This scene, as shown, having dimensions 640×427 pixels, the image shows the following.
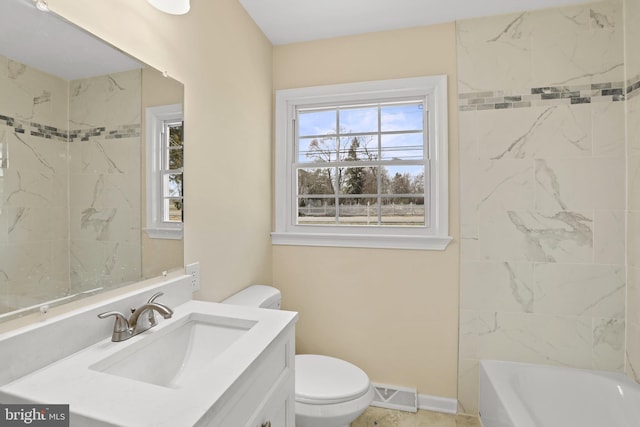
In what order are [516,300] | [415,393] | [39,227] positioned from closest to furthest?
[39,227] < [516,300] < [415,393]

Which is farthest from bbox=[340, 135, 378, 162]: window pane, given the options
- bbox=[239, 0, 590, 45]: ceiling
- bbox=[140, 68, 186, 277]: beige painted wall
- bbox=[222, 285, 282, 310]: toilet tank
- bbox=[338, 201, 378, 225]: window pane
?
bbox=[140, 68, 186, 277]: beige painted wall

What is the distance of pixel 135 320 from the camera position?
3.26 feet

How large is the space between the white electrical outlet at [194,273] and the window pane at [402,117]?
1496 mm

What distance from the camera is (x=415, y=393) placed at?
78.6 inches

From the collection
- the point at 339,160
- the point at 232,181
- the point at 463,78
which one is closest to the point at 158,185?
the point at 232,181

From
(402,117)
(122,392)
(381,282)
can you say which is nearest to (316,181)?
(402,117)

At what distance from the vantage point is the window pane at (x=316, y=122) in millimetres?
2258

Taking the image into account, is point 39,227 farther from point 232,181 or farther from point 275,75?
point 275,75

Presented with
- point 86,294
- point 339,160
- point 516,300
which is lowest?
point 516,300

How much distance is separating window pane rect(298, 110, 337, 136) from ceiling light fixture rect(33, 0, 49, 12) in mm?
1583

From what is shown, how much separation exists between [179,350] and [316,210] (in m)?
1.36

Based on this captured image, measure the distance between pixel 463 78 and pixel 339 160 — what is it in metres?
0.93

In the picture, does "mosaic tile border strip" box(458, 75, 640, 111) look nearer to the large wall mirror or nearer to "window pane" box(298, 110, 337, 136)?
"window pane" box(298, 110, 337, 136)

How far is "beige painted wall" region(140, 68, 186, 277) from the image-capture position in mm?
1160
